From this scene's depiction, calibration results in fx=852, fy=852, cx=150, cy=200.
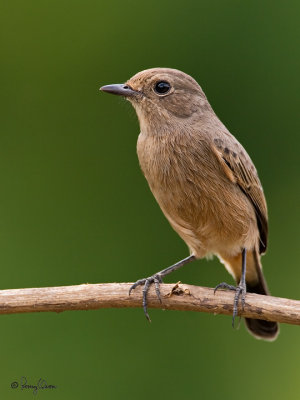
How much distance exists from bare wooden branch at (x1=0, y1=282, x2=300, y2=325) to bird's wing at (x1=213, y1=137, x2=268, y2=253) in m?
0.82

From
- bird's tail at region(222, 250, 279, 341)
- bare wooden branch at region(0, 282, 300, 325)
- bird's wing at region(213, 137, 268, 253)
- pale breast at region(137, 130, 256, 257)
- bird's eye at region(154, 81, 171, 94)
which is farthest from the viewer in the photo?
bird's tail at region(222, 250, 279, 341)

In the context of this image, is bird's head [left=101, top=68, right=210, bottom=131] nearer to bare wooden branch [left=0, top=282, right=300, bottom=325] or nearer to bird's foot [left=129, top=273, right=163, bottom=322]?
bird's foot [left=129, top=273, right=163, bottom=322]

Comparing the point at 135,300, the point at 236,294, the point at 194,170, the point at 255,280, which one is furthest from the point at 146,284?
the point at 255,280

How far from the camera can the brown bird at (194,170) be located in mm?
5773

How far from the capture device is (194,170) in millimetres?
5754

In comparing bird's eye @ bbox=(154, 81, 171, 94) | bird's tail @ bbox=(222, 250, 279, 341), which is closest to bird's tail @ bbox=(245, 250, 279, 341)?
bird's tail @ bbox=(222, 250, 279, 341)

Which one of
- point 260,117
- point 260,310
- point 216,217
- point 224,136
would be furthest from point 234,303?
point 260,117

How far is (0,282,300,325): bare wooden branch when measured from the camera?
5273 millimetres

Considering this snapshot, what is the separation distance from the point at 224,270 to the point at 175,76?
6.23 feet

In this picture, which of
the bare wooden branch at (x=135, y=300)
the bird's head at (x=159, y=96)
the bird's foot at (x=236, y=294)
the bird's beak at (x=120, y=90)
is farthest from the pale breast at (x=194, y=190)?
the bare wooden branch at (x=135, y=300)

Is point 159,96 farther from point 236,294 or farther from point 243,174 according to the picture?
point 236,294

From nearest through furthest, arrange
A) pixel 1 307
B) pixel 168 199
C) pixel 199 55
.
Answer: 1. pixel 1 307
2. pixel 168 199
3. pixel 199 55

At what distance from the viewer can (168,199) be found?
229 inches

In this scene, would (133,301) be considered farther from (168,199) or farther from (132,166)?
(132,166)
